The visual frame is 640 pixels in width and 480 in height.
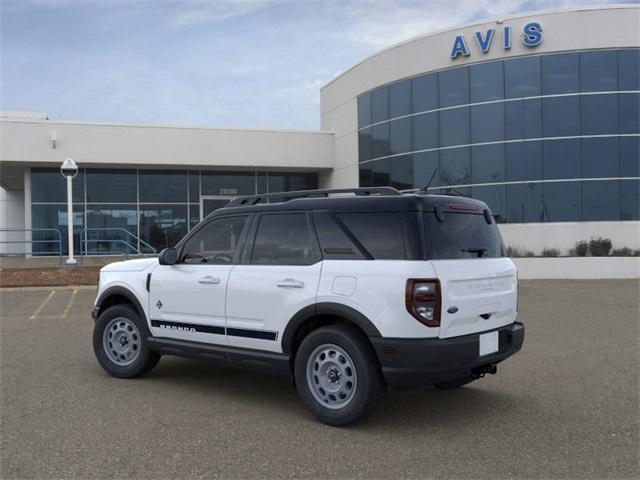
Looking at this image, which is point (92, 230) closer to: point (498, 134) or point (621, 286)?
point (498, 134)

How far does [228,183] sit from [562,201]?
1390 centimetres

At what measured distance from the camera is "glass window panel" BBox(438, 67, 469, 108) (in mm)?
21859

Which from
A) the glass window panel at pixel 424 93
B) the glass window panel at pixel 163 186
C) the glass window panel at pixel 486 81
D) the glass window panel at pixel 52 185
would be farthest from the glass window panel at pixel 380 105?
the glass window panel at pixel 52 185

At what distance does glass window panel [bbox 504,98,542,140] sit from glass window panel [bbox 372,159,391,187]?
4898mm

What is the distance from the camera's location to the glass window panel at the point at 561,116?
2044cm

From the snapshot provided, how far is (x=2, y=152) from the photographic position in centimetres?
2314

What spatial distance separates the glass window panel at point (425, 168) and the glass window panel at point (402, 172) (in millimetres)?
236

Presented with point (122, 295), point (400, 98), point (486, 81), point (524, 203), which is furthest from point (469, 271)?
point (400, 98)

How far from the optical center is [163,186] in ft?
85.9

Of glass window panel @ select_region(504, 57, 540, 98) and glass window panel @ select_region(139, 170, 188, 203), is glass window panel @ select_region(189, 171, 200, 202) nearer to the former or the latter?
glass window panel @ select_region(139, 170, 188, 203)

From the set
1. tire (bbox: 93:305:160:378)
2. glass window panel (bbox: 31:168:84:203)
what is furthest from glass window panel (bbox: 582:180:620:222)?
glass window panel (bbox: 31:168:84:203)

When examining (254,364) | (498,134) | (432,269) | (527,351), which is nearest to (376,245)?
(432,269)

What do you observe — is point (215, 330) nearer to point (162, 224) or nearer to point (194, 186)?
point (162, 224)

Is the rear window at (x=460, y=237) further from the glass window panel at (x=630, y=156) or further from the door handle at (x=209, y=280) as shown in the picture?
the glass window panel at (x=630, y=156)
